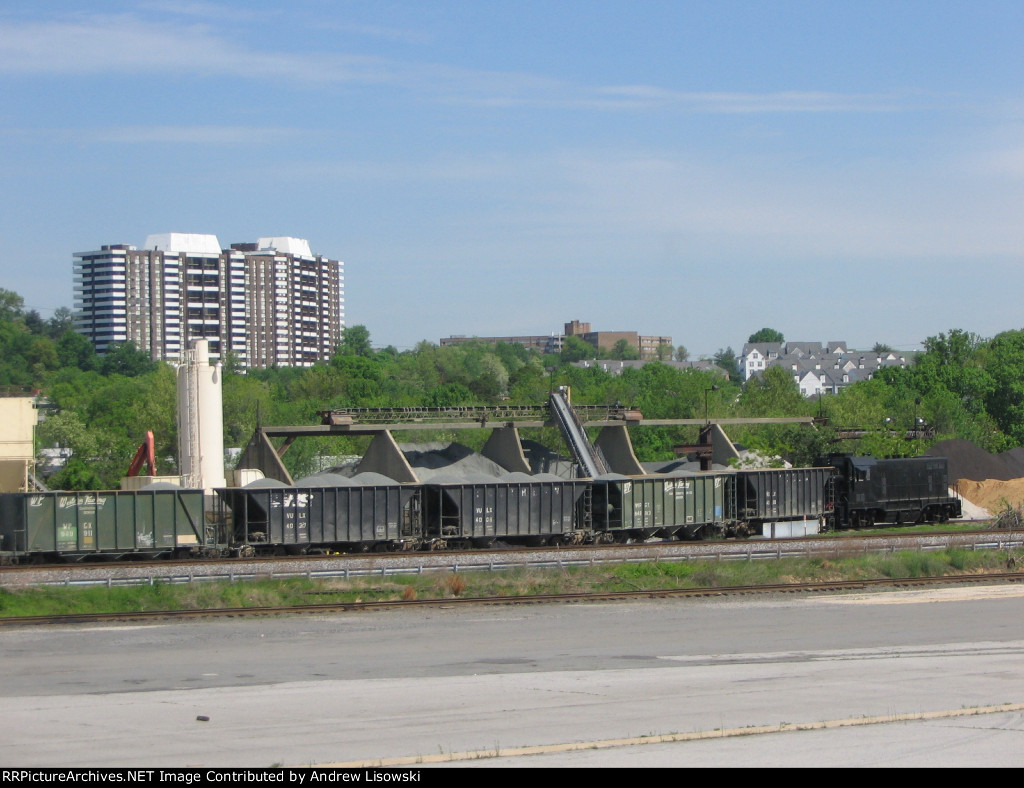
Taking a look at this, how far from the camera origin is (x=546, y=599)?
1182 inches

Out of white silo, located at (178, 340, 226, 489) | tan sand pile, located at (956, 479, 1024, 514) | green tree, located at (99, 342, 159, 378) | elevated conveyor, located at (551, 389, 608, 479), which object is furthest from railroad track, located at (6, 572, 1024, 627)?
green tree, located at (99, 342, 159, 378)

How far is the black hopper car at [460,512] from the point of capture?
1336 inches

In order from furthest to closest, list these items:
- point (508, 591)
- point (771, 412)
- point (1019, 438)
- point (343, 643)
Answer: point (1019, 438), point (771, 412), point (508, 591), point (343, 643)

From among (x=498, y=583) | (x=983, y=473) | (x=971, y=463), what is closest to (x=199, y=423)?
(x=498, y=583)

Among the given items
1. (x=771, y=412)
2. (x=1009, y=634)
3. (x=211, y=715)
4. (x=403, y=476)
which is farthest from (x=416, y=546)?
(x=771, y=412)

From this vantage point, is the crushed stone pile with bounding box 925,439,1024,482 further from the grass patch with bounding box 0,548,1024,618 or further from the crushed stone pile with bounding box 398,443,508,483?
the crushed stone pile with bounding box 398,443,508,483

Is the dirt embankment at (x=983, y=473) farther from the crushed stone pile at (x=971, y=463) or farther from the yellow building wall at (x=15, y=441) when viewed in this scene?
the yellow building wall at (x=15, y=441)

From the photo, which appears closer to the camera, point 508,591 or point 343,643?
point 343,643

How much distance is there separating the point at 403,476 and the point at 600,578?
1174 centimetres

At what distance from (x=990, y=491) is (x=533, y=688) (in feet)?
176

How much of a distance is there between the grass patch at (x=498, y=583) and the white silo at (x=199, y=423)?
1484cm
